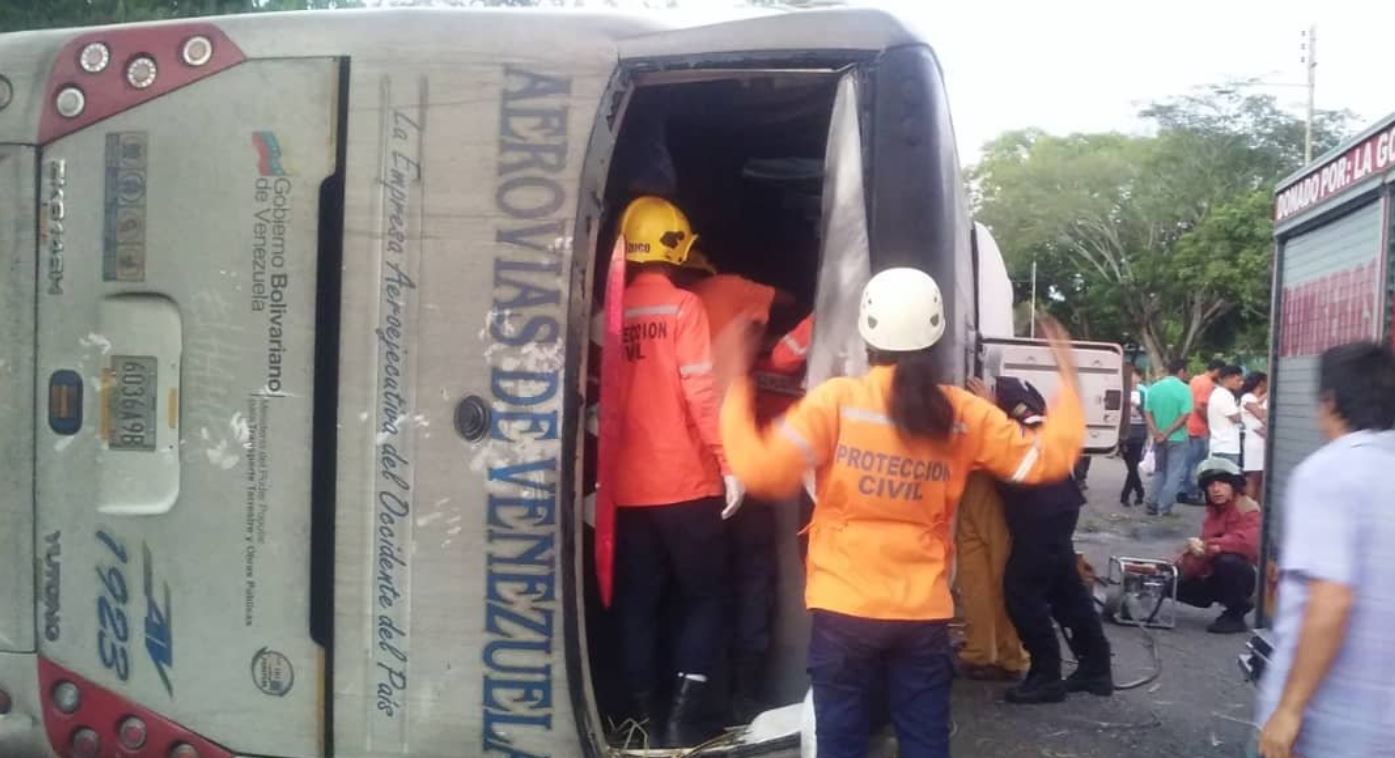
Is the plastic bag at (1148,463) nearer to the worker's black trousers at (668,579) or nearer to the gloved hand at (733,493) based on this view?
the worker's black trousers at (668,579)

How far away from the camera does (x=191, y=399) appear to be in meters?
3.64

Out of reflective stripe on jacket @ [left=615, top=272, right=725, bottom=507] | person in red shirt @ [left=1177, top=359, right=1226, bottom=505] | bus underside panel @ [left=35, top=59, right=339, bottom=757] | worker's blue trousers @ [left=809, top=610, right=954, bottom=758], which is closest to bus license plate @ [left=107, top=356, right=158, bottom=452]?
bus underside panel @ [left=35, top=59, right=339, bottom=757]

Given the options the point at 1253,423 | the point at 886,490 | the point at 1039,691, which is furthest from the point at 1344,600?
the point at 1253,423

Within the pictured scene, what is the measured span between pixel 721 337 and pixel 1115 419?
7.09 ft

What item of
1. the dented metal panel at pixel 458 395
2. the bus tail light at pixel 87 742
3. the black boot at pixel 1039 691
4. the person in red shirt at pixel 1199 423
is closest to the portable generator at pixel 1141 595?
the black boot at pixel 1039 691

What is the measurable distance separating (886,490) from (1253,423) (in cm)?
918

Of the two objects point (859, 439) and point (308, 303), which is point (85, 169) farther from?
point (859, 439)

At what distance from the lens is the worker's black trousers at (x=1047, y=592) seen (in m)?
5.62

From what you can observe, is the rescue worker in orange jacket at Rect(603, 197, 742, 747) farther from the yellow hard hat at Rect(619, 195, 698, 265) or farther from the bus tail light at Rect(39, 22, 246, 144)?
the bus tail light at Rect(39, 22, 246, 144)

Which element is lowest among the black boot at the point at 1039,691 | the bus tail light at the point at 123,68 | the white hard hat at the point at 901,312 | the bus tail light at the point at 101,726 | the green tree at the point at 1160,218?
the black boot at the point at 1039,691

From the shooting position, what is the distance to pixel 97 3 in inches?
395

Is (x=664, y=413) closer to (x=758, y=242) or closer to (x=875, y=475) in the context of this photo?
(x=875, y=475)

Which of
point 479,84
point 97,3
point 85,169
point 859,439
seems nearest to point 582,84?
point 479,84

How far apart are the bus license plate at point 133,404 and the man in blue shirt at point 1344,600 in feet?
9.81
